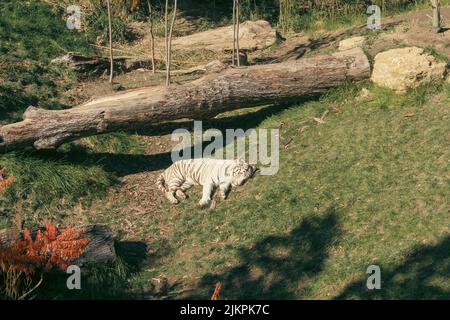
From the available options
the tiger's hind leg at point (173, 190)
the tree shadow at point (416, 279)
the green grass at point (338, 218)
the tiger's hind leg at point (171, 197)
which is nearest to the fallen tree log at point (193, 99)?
the green grass at point (338, 218)

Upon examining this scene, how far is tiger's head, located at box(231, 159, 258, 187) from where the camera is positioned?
37.1ft

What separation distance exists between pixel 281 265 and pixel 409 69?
4.39m

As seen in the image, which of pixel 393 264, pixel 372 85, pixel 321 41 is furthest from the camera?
pixel 321 41

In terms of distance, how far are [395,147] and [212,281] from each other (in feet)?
11.1

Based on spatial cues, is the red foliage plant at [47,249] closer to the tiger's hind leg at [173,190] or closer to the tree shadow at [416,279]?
the tiger's hind leg at [173,190]

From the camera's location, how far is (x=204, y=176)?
1153 cm

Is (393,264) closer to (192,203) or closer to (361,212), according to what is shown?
(361,212)

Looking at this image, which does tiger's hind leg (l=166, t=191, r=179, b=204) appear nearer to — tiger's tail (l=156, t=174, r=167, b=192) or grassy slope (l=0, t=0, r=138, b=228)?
tiger's tail (l=156, t=174, r=167, b=192)

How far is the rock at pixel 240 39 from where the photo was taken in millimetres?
16078

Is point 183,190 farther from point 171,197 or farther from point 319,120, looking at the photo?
point 319,120

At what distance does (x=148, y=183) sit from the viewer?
471 inches

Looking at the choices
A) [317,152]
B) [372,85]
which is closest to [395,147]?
[317,152]

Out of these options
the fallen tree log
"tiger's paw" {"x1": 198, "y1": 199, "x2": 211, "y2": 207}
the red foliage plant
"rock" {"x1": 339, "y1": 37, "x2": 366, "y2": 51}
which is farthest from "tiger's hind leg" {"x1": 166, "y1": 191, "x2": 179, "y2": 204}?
"rock" {"x1": 339, "y1": 37, "x2": 366, "y2": 51}

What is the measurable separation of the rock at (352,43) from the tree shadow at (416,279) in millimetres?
5650
